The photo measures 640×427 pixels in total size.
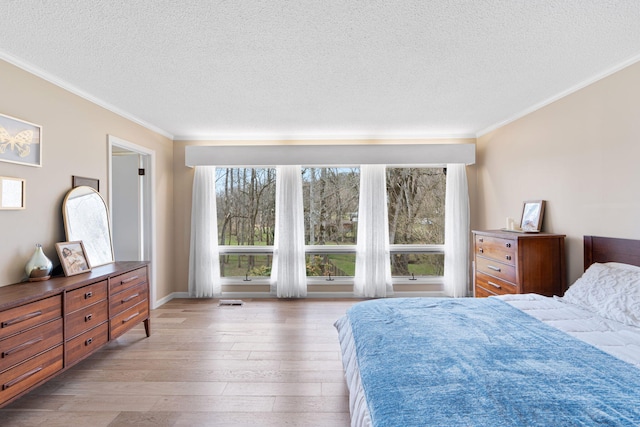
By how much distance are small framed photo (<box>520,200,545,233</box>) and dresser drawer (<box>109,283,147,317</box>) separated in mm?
4102

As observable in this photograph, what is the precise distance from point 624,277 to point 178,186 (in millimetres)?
5048

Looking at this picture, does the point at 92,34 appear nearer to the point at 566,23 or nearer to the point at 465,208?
the point at 566,23

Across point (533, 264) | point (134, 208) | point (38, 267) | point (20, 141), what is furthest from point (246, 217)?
point (533, 264)

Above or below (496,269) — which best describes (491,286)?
below

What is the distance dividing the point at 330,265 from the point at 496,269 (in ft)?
7.60

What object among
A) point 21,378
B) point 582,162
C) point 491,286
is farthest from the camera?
point 491,286

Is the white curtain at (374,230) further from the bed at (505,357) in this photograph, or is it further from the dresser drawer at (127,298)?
the dresser drawer at (127,298)

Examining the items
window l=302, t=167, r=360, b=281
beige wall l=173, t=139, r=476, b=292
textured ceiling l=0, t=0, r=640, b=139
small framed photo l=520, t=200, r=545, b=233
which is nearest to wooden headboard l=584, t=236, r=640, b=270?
small framed photo l=520, t=200, r=545, b=233

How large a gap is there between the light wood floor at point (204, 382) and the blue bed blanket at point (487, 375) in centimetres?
77

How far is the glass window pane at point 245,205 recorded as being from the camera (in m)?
4.73

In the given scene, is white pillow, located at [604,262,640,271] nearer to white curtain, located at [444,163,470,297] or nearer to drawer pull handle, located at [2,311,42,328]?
white curtain, located at [444,163,470,297]

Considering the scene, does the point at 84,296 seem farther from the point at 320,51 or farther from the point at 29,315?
the point at 320,51

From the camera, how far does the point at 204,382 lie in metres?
2.35

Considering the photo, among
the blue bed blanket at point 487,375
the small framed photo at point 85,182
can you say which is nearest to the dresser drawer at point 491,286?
the blue bed blanket at point 487,375
